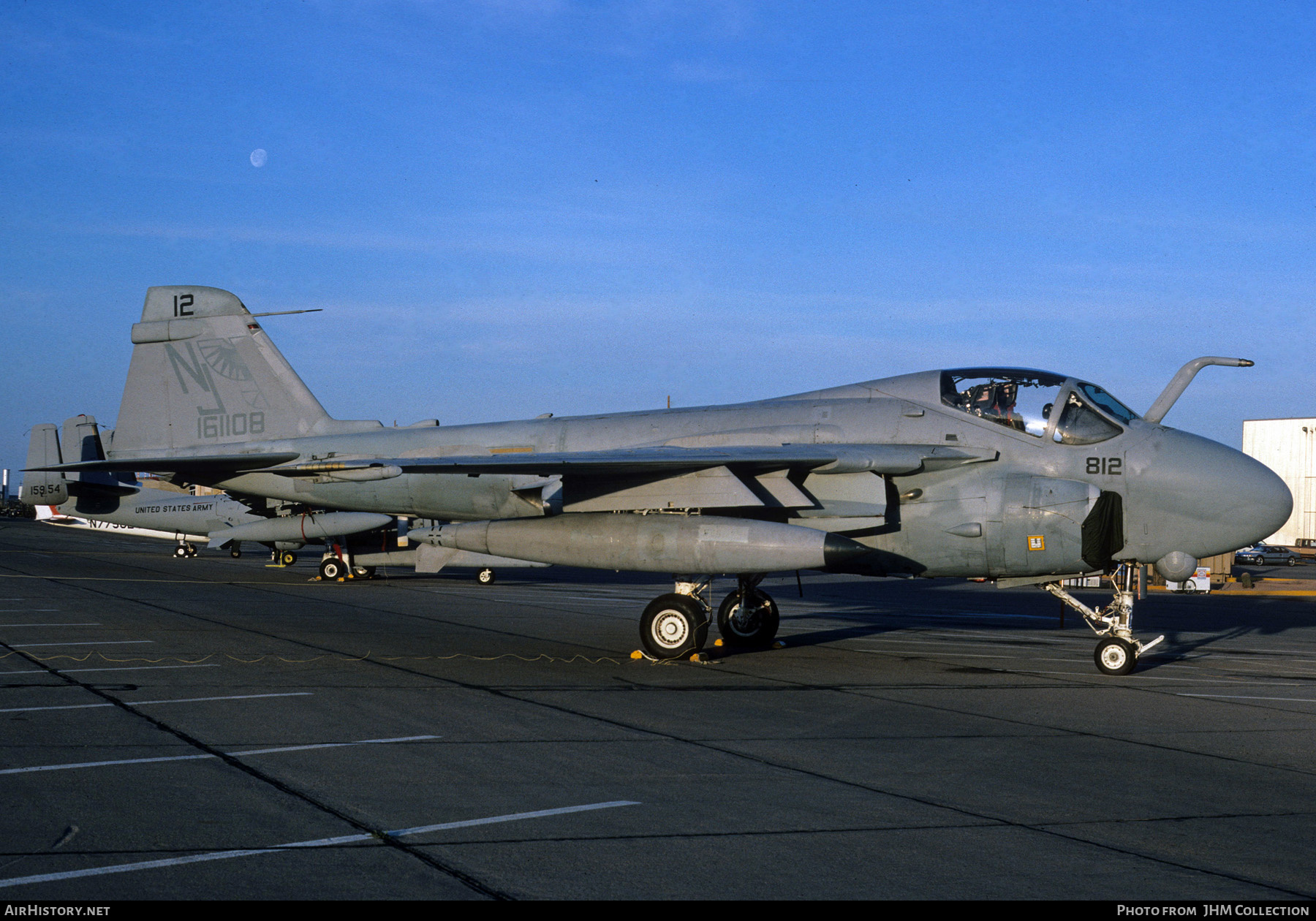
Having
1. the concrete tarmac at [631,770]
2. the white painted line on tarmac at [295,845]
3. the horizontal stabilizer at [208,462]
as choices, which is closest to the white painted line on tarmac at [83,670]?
the concrete tarmac at [631,770]

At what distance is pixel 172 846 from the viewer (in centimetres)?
516

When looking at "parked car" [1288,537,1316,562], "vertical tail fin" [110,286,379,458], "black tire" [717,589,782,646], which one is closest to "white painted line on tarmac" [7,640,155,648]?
"vertical tail fin" [110,286,379,458]

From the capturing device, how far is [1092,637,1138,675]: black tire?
12.7m

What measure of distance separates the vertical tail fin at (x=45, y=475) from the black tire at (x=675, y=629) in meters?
33.0

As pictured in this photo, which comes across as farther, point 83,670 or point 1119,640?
point 1119,640

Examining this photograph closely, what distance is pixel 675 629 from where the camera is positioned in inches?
524

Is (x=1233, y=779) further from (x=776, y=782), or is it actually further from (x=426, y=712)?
(x=426, y=712)

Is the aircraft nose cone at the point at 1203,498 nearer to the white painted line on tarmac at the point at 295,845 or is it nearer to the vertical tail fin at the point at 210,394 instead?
the white painted line on tarmac at the point at 295,845

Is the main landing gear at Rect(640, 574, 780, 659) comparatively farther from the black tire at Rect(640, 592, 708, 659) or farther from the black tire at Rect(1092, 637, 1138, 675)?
the black tire at Rect(1092, 637, 1138, 675)

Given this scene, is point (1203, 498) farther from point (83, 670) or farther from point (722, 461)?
point (83, 670)

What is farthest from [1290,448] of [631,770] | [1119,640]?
[631,770]

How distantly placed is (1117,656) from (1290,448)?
6450 cm

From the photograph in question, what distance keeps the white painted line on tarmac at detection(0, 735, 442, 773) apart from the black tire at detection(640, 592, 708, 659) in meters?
5.44
